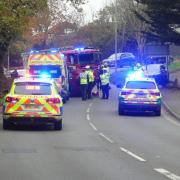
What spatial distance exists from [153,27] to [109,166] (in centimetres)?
3676

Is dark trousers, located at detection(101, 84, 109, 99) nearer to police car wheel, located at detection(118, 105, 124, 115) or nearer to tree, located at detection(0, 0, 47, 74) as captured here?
police car wheel, located at detection(118, 105, 124, 115)

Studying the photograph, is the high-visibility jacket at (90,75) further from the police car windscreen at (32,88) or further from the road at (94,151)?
the police car windscreen at (32,88)

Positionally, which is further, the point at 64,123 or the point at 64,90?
the point at 64,90

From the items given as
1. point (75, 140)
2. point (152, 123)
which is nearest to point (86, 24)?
point (152, 123)

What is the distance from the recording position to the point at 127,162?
539 inches

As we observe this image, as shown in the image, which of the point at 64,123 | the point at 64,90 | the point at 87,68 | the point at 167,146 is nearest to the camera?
the point at 167,146

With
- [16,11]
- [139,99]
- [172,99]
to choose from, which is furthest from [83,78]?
[16,11]

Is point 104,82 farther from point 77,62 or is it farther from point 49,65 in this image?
point 77,62

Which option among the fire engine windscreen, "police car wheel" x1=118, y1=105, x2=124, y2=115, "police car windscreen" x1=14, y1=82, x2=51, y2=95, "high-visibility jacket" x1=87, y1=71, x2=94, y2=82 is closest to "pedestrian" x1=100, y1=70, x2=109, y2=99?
"high-visibility jacket" x1=87, y1=71, x2=94, y2=82

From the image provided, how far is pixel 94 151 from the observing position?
15773mm

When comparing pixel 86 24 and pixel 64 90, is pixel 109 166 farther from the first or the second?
pixel 86 24

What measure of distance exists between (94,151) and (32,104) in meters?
5.30

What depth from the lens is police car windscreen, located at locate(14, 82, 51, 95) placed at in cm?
2089

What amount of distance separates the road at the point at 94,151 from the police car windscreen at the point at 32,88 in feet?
4.09
